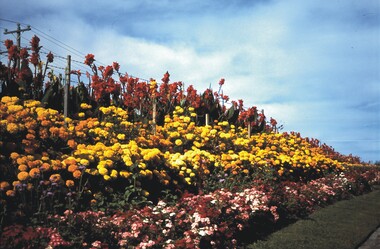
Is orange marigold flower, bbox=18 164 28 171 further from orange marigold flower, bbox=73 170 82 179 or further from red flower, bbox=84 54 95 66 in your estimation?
red flower, bbox=84 54 95 66

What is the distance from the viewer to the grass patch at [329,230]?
18.9 feet

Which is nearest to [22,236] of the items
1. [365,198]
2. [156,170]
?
[156,170]

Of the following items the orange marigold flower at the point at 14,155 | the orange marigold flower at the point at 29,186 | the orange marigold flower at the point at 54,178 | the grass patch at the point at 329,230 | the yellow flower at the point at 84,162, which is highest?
the orange marigold flower at the point at 14,155

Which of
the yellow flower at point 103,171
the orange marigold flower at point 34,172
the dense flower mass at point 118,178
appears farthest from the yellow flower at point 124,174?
the orange marigold flower at point 34,172

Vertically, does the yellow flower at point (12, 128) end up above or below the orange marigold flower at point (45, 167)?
above

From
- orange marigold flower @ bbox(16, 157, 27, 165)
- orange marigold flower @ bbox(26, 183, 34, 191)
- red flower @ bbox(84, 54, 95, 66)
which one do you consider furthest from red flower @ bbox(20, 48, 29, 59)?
orange marigold flower @ bbox(26, 183, 34, 191)

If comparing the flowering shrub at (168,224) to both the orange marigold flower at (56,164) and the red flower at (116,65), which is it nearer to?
the orange marigold flower at (56,164)

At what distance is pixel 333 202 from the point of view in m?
10.5

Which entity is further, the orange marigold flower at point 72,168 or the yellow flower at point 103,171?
the yellow flower at point 103,171

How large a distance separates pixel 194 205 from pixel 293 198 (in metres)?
3.20

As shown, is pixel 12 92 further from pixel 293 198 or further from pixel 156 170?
pixel 293 198

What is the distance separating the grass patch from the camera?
5750 mm

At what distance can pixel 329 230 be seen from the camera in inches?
269

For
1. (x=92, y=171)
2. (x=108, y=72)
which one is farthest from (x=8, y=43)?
(x=92, y=171)
